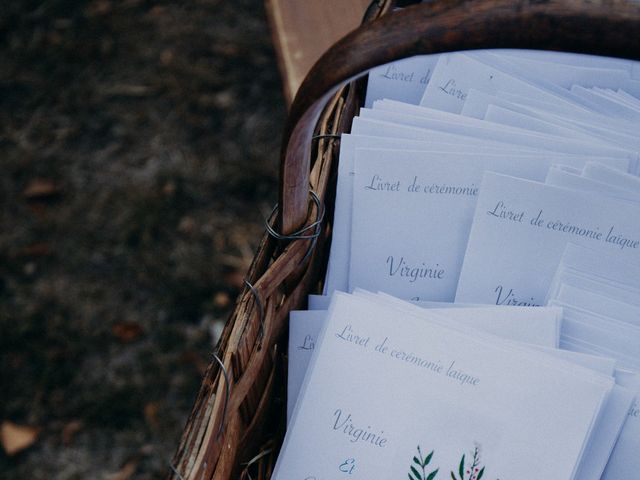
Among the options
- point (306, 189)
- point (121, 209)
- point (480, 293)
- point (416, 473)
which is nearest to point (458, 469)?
point (416, 473)

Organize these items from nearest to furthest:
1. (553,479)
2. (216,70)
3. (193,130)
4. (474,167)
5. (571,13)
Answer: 1. (571,13)
2. (553,479)
3. (474,167)
4. (193,130)
5. (216,70)

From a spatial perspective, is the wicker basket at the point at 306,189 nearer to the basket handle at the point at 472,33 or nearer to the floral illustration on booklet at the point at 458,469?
the basket handle at the point at 472,33

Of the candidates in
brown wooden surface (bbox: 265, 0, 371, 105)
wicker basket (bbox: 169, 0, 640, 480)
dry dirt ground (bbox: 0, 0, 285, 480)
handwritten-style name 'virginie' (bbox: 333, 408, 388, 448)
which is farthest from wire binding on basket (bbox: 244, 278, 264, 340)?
dry dirt ground (bbox: 0, 0, 285, 480)

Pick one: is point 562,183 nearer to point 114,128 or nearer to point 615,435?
point 615,435

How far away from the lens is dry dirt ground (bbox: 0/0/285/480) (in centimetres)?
154

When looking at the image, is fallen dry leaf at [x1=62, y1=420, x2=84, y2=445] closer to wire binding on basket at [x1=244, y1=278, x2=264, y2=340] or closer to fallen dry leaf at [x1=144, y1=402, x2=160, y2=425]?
fallen dry leaf at [x1=144, y1=402, x2=160, y2=425]

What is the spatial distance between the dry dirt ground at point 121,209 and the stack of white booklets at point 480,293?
2.67 ft

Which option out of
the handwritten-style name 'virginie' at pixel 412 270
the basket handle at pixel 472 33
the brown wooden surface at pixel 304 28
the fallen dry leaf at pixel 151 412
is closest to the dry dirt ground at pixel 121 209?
the fallen dry leaf at pixel 151 412

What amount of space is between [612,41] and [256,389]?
53 centimetres

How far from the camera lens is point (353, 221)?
90 cm

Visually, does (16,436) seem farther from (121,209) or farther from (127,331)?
(121,209)

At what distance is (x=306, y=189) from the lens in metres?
0.80

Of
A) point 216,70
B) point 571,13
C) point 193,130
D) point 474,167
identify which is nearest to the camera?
point 571,13

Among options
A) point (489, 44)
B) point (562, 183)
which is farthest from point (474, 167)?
point (489, 44)
